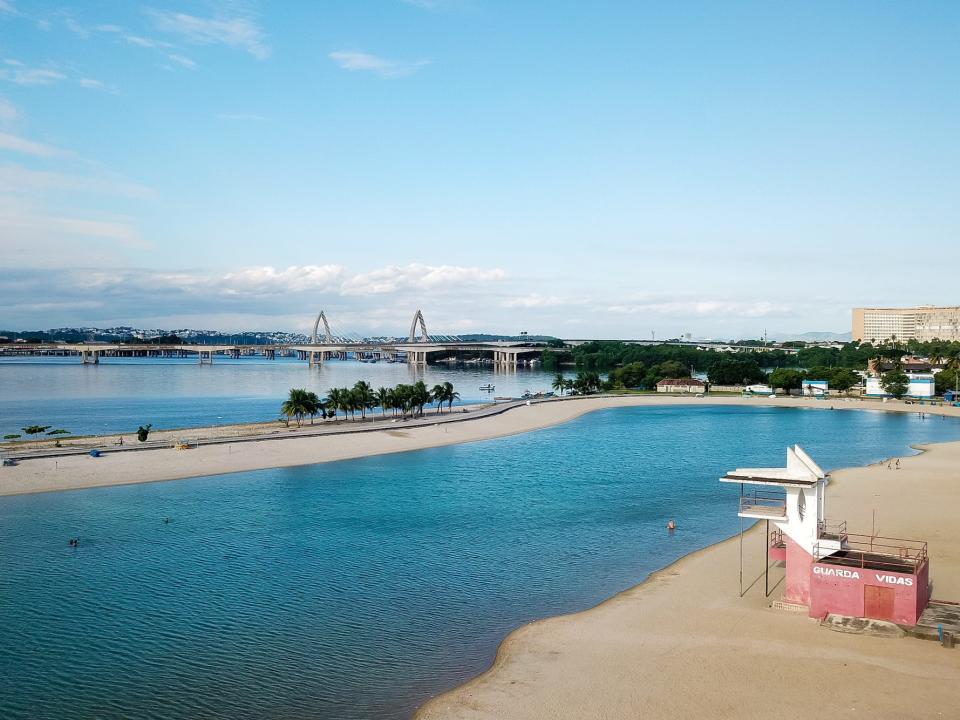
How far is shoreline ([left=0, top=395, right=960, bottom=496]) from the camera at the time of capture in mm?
40656

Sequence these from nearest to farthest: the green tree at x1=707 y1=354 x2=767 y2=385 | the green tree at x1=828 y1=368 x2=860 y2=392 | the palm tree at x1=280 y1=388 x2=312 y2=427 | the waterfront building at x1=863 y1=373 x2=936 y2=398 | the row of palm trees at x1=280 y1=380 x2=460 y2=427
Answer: the palm tree at x1=280 y1=388 x2=312 y2=427 → the row of palm trees at x1=280 y1=380 x2=460 y2=427 → the waterfront building at x1=863 y1=373 x2=936 y2=398 → the green tree at x1=828 y1=368 x2=860 y2=392 → the green tree at x1=707 y1=354 x2=767 y2=385

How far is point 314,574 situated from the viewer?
996 inches

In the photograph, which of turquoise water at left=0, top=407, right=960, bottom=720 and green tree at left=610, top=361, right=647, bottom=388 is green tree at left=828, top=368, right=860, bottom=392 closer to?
green tree at left=610, top=361, right=647, bottom=388

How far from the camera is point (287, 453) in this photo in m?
49.0

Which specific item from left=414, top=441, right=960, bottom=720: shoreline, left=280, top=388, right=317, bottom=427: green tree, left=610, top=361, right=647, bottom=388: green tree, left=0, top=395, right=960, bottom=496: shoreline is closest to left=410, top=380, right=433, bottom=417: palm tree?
left=0, top=395, right=960, bottom=496: shoreline

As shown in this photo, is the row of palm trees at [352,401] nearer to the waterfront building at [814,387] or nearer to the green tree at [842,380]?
the waterfront building at [814,387]

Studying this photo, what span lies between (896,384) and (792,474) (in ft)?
293

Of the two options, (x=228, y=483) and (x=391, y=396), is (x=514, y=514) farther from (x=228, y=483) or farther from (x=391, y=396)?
(x=391, y=396)

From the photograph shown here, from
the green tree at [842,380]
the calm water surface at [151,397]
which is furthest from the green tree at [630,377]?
the green tree at [842,380]

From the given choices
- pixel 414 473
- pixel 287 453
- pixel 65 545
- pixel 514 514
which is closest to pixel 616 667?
pixel 514 514

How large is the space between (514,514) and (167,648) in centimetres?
1737

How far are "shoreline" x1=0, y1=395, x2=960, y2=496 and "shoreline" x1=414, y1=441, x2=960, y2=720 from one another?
2883 cm

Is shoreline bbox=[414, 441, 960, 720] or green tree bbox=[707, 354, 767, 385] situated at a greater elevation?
green tree bbox=[707, 354, 767, 385]

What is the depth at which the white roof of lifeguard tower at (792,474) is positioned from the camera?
64.5 feet
